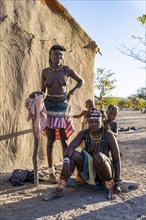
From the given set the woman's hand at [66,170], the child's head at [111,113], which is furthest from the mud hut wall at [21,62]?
the woman's hand at [66,170]

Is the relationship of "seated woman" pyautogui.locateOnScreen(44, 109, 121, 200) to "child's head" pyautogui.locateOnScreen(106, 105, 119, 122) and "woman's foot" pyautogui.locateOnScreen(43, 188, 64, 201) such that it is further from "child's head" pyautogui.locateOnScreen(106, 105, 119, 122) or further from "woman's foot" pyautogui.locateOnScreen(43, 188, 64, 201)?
"child's head" pyautogui.locateOnScreen(106, 105, 119, 122)

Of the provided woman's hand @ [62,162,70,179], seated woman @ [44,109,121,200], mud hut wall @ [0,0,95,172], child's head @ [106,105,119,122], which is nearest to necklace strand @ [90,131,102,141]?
seated woman @ [44,109,121,200]

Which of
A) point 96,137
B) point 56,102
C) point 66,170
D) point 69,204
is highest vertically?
point 56,102

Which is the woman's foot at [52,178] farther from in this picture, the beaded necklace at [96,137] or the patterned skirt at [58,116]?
the beaded necklace at [96,137]

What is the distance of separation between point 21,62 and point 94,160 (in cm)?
206

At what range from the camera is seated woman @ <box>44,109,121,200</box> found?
3.38 meters

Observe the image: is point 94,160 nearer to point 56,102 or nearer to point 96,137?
point 96,137

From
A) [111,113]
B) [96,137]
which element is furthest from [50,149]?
[111,113]

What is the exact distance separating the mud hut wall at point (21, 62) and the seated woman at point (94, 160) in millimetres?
1260

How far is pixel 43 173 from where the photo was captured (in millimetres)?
4457

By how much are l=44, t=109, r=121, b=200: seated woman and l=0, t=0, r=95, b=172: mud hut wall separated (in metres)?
1.26

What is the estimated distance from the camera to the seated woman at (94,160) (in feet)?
11.1

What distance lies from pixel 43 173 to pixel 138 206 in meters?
1.60

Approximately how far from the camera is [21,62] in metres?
4.75
